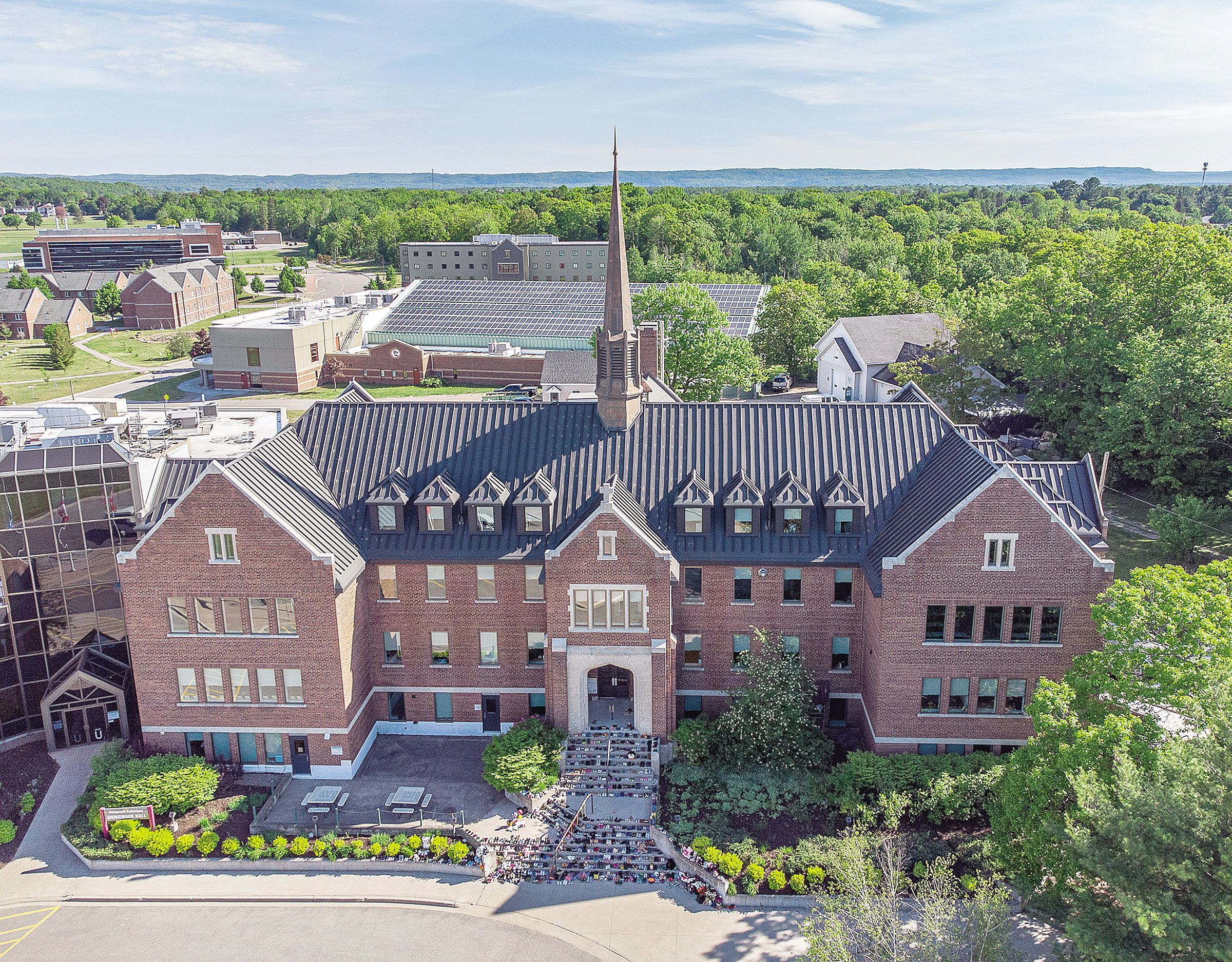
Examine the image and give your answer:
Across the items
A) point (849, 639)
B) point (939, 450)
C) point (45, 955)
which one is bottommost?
point (45, 955)

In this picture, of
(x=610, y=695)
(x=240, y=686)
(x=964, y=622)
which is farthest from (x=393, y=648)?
(x=964, y=622)

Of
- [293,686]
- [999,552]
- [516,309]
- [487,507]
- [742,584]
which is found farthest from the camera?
[516,309]

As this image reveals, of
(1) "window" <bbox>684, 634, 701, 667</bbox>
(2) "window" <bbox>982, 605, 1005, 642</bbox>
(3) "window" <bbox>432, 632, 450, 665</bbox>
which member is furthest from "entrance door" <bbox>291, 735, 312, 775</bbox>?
(2) "window" <bbox>982, 605, 1005, 642</bbox>

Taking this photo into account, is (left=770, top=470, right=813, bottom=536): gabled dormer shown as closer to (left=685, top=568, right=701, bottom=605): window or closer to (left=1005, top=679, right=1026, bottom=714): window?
(left=685, top=568, right=701, bottom=605): window

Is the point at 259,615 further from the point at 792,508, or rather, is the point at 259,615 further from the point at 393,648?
the point at 792,508

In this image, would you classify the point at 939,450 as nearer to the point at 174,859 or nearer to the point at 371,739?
the point at 371,739

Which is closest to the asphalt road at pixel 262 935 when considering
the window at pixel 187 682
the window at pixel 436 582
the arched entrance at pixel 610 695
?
the window at pixel 187 682

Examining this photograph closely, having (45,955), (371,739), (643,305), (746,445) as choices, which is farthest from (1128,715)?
(643,305)
